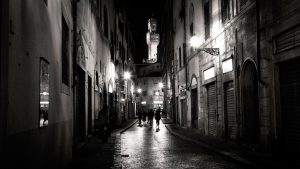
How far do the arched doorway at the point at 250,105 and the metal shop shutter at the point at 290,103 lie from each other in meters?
3.20

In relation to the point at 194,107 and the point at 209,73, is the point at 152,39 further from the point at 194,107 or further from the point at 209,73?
A: the point at 209,73

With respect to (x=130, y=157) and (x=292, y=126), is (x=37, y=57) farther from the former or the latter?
(x=292, y=126)

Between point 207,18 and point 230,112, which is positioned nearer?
point 230,112

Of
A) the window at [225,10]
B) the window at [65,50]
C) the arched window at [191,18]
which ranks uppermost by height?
the arched window at [191,18]

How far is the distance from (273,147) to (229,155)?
4.89 ft

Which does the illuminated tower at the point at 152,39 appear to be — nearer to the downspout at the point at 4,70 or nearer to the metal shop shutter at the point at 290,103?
the metal shop shutter at the point at 290,103

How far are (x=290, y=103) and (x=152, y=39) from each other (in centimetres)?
8988

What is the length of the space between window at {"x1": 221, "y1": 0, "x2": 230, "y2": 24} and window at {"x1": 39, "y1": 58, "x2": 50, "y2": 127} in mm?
11083

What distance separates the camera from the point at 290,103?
11.0 meters

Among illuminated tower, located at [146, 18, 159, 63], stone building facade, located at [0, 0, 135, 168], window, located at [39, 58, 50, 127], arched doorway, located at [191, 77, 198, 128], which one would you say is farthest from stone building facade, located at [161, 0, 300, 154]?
illuminated tower, located at [146, 18, 159, 63]

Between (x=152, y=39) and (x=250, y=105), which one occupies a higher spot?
(x=152, y=39)

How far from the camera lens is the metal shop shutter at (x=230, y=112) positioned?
16.1m

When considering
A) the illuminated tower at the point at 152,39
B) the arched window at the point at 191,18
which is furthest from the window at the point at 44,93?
the illuminated tower at the point at 152,39

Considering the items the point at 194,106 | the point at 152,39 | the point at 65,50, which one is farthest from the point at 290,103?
the point at 152,39
